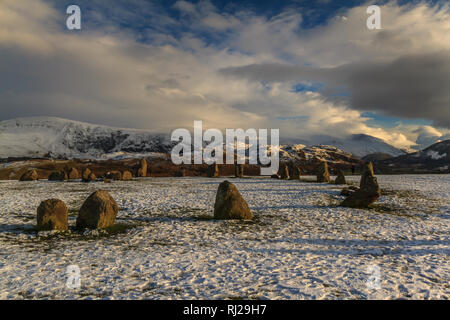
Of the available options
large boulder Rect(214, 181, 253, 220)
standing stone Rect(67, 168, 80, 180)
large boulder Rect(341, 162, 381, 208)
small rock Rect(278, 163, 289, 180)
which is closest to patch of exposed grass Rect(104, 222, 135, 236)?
large boulder Rect(214, 181, 253, 220)

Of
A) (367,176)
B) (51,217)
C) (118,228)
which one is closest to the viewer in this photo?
(51,217)

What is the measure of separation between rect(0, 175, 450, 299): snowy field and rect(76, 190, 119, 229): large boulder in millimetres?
909

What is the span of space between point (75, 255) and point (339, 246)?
10.8 meters

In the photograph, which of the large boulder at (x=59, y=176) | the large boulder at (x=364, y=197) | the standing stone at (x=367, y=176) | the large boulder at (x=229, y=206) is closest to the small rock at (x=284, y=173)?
the standing stone at (x=367, y=176)

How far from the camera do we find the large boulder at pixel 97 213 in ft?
42.6

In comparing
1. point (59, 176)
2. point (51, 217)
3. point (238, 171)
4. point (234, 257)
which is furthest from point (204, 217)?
point (238, 171)

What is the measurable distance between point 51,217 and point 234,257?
30.8ft

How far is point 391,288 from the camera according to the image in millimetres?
7043

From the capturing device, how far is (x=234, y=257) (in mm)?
9547

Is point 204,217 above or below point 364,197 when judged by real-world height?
below

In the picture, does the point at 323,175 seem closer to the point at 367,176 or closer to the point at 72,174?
the point at 367,176

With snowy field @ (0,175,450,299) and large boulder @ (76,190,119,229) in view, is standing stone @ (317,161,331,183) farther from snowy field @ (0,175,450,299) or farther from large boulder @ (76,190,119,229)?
large boulder @ (76,190,119,229)
